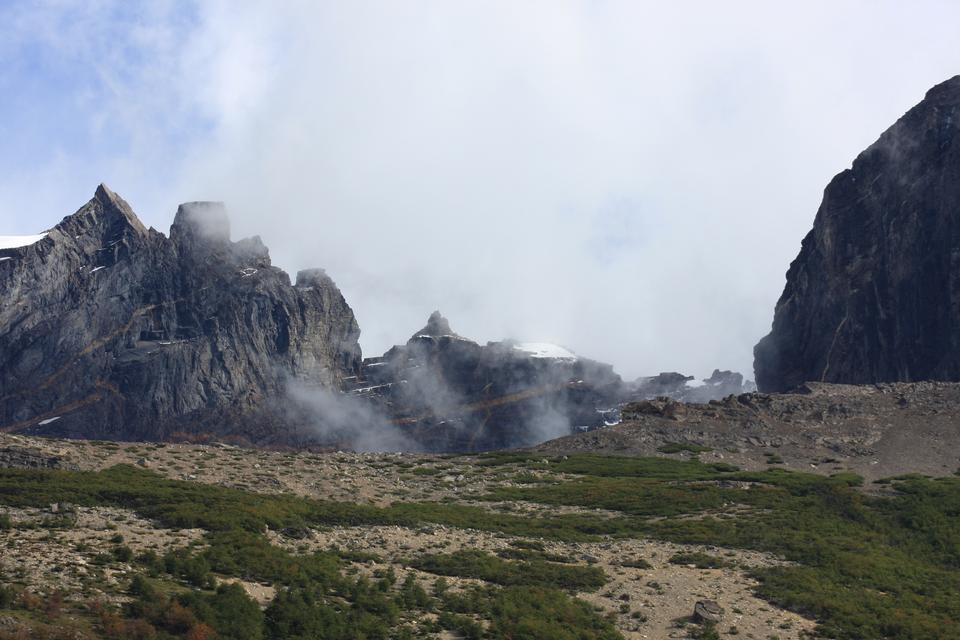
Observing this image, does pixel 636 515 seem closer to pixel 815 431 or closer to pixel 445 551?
pixel 445 551

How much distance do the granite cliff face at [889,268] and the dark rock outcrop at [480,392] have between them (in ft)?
149

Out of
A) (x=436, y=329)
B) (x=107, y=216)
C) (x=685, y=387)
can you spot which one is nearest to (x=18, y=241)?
(x=107, y=216)

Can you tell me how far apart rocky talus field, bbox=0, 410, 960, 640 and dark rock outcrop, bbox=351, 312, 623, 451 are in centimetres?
9827

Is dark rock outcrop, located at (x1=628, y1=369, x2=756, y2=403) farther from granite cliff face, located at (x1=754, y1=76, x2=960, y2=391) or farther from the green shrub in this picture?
the green shrub

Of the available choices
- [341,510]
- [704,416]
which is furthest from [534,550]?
[704,416]

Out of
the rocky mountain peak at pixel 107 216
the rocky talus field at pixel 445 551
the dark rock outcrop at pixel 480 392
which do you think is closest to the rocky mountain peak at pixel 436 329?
the dark rock outcrop at pixel 480 392

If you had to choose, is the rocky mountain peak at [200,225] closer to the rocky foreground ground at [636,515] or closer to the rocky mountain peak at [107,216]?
the rocky mountain peak at [107,216]

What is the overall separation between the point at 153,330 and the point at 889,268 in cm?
11269

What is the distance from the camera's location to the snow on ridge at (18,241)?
6966 inches

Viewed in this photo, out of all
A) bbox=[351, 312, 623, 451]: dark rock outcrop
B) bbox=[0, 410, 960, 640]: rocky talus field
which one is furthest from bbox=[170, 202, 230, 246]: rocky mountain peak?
bbox=[0, 410, 960, 640]: rocky talus field

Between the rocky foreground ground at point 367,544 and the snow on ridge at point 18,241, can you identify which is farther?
the snow on ridge at point 18,241

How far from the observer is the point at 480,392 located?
18838cm

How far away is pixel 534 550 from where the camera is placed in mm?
52375

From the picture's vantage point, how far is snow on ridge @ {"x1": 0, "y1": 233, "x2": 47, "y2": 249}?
580 feet
